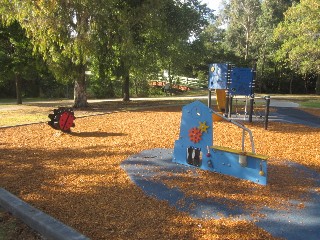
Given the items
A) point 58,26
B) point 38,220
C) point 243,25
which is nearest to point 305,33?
point 58,26

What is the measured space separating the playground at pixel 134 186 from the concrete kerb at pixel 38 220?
0.20m

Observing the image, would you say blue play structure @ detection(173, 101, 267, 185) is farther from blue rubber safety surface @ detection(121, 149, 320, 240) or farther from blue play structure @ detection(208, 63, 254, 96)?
blue play structure @ detection(208, 63, 254, 96)

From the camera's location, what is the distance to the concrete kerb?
3532 millimetres

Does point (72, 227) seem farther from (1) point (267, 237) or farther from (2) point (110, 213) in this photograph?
(1) point (267, 237)

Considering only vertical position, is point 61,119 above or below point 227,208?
above

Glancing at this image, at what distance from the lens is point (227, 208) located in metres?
4.52

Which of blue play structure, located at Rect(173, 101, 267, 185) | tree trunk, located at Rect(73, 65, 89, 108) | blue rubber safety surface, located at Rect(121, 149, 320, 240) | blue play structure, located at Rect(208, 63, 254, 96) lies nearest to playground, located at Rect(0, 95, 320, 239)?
blue rubber safety surface, located at Rect(121, 149, 320, 240)

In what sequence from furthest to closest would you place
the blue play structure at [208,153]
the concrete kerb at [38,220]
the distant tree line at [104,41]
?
the distant tree line at [104,41] < the blue play structure at [208,153] < the concrete kerb at [38,220]

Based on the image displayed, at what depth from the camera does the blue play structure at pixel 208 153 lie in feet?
18.2

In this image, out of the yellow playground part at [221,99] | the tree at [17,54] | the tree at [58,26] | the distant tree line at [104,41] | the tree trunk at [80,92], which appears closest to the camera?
the tree at [58,26]

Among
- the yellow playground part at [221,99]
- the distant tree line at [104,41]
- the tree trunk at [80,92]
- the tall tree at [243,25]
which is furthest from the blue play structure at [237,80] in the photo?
the tall tree at [243,25]

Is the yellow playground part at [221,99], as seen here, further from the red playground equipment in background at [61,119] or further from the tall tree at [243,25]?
the tall tree at [243,25]

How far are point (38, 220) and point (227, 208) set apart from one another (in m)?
2.52

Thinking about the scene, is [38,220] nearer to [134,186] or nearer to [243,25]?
[134,186]
